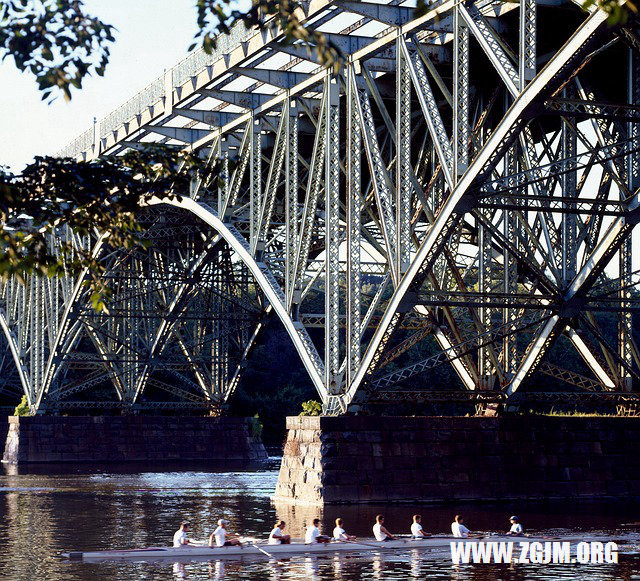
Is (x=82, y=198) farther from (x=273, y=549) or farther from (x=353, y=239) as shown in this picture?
(x=353, y=239)

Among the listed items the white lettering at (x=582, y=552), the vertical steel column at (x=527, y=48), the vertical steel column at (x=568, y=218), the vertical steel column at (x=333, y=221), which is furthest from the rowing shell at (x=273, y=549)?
the vertical steel column at (x=527, y=48)

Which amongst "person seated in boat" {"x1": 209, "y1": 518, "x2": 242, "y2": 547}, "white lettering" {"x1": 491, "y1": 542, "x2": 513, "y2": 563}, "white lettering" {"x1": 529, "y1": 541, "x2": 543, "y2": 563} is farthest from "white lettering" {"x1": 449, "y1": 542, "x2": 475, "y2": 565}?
"person seated in boat" {"x1": 209, "y1": 518, "x2": 242, "y2": 547}

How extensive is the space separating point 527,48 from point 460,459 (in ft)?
38.7

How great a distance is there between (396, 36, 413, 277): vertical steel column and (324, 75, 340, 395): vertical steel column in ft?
10.8

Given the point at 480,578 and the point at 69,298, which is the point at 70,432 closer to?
the point at 69,298

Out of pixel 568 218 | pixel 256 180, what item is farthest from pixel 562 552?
pixel 256 180

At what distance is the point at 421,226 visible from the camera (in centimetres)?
4400

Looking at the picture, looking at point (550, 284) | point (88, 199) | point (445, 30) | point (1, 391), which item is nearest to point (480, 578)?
point (550, 284)

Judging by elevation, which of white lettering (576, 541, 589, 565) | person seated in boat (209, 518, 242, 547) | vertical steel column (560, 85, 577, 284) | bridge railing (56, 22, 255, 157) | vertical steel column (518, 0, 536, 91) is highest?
bridge railing (56, 22, 255, 157)

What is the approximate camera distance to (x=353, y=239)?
3400 cm

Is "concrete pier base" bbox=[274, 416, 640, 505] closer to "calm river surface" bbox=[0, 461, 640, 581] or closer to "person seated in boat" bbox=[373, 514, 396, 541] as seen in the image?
"calm river surface" bbox=[0, 461, 640, 581]

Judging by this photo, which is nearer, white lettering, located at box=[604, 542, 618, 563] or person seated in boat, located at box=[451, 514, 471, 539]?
white lettering, located at box=[604, 542, 618, 563]

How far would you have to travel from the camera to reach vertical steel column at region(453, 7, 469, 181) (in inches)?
1097

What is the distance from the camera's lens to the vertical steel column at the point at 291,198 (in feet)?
123
